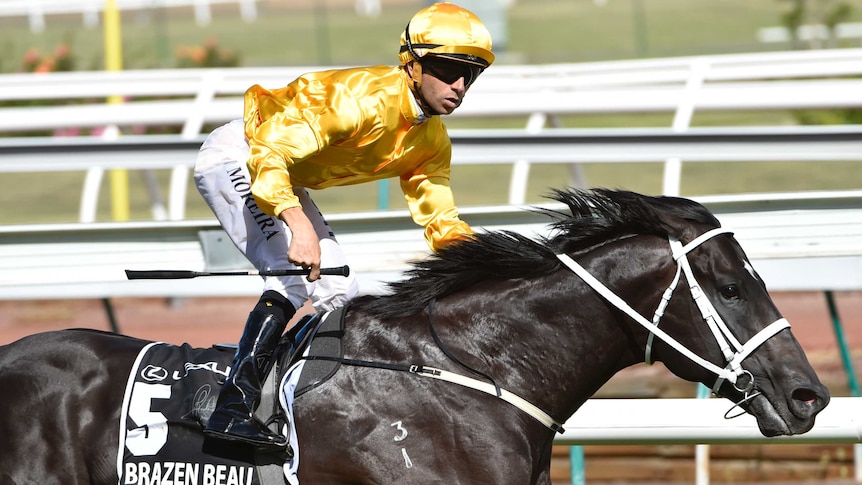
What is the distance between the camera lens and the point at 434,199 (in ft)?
11.1

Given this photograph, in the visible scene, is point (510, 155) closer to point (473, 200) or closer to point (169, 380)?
point (169, 380)

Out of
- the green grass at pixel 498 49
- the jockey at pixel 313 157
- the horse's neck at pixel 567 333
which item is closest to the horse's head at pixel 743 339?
the horse's neck at pixel 567 333

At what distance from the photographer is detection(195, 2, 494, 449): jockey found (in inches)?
110

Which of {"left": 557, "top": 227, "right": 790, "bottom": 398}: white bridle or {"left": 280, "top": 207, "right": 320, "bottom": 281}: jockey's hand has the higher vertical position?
{"left": 280, "top": 207, "right": 320, "bottom": 281}: jockey's hand

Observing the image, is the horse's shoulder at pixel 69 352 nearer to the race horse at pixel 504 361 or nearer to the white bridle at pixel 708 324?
the race horse at pixel 504 361

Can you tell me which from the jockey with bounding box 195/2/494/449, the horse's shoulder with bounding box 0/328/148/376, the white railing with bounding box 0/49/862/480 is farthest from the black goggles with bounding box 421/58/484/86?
the horse's shoulder with bounding box 0/328/148/376

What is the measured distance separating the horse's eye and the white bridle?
5 centimetres

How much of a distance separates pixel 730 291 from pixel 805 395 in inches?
11.4

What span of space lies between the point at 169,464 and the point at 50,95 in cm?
425

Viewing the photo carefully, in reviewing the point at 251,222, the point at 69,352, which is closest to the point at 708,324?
the point at 251,222

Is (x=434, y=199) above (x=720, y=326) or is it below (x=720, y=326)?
above

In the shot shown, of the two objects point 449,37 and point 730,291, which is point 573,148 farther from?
point 730,291

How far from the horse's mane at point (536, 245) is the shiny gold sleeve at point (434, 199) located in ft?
1.14

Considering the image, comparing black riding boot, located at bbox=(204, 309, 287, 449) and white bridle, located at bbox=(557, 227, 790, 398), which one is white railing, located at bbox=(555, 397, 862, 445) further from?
black riding boot, located at bbox=(204, 309, 287, 449)
